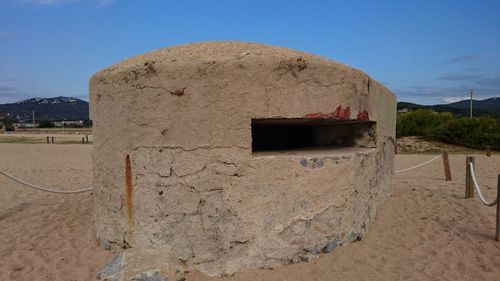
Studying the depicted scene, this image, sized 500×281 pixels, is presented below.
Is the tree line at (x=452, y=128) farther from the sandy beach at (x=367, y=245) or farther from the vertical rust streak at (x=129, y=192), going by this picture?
the vertical rust streak at (x=129, y=192)

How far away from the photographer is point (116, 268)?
11.8 feet

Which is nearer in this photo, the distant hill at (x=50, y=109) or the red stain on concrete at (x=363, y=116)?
the red stain on concrete at (x=363, y=116)

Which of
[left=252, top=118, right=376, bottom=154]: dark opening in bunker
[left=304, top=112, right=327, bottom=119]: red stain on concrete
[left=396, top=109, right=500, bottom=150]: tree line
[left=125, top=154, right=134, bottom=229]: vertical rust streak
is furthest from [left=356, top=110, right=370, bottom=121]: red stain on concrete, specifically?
[left=396, top=109, right=500, bottom=150]: tree line

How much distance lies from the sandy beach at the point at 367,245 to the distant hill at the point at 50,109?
Answer: 5252 inches

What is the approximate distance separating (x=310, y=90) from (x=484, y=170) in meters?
10.3

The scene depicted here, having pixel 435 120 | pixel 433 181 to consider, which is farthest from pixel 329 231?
pixel 435 120

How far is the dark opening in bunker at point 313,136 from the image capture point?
5.15 meters

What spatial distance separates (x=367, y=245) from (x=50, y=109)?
541 ft

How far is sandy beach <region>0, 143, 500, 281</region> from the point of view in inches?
151

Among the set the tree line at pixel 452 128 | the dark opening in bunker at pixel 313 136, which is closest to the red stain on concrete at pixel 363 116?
the dark opening in bunker at pixel 313 136

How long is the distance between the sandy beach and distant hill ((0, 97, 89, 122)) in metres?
133

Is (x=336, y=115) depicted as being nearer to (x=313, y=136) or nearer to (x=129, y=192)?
(x=313, y=136)

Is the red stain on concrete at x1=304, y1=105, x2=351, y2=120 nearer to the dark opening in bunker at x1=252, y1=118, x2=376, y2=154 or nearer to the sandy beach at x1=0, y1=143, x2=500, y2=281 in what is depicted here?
the dark opening in bunker at x1=252, y1=118, x2=376, y2=154

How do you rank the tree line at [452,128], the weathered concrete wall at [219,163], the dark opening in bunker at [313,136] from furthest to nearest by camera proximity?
the tree line at [452,128] < the dark opening in bunker at [313,136] < the weathered concrete wall at [219,163]
